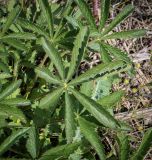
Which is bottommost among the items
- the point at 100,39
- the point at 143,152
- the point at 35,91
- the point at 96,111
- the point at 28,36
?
→ the point at 143,152

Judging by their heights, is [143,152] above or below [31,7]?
below

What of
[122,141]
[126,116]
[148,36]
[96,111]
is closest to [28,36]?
[96,111]

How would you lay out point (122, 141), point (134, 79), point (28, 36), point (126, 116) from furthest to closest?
point (134, 79) < point (126, 116) < point (28, 36) < point (122, 141)

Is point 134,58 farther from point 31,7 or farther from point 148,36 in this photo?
point 31,7

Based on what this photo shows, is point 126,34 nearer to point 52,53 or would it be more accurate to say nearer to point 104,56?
point 104,56

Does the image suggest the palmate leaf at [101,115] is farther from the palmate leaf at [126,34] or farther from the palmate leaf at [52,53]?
the palmate leaf at [126,34]

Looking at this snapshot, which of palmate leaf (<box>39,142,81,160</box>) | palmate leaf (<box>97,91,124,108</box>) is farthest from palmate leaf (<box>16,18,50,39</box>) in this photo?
palmate leaf (<box>39,142,81,160</box>)
